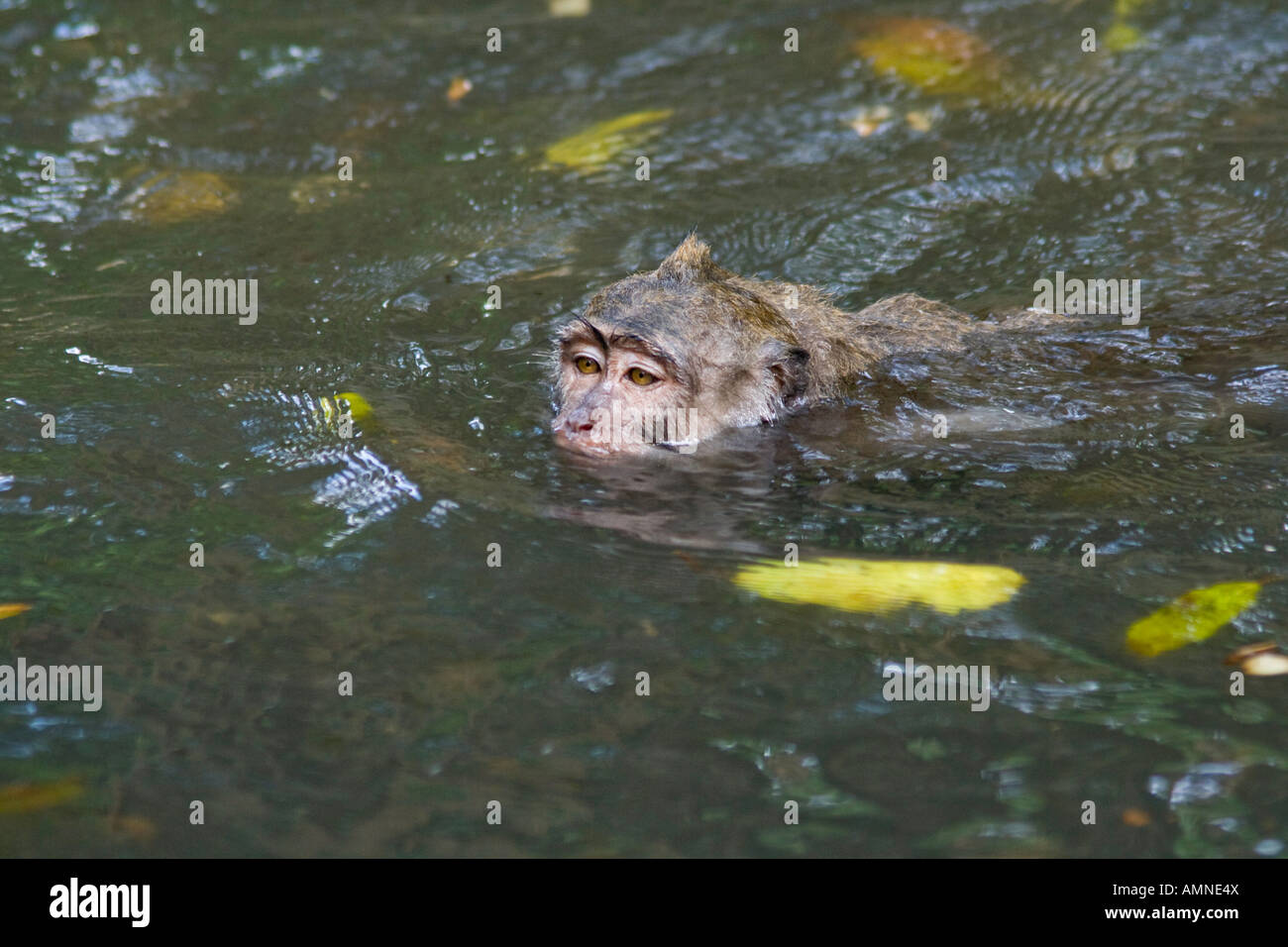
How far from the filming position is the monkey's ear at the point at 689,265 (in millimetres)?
6977

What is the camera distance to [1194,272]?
28.3ft

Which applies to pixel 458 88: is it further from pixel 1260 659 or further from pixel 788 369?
pixel 1260 659

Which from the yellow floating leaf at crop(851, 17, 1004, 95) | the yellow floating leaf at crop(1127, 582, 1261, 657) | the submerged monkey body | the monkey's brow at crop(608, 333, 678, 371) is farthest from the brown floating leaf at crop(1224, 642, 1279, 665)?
the yellow floating leaf at crop(851, 17, 1004, 95)

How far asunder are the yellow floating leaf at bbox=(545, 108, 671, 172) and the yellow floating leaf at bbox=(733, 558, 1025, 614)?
5415mm

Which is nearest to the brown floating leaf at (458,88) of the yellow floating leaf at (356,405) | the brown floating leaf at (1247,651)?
the yellow floating leaf at (356,405)

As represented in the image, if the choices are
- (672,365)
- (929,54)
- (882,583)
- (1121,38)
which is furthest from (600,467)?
(1121,38)

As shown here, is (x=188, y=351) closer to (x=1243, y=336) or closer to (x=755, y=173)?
(x=755, y=173)

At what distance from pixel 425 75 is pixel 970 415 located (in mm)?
6523

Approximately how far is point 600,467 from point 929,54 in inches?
249

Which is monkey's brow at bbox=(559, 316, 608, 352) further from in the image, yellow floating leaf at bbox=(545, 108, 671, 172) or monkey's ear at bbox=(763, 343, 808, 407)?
yellow floating leaf at bbox=(545, 108, 671, 172)

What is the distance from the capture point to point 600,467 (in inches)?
259

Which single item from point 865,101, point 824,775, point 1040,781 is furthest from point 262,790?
point 865,101

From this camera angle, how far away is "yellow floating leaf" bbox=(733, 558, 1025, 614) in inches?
205
